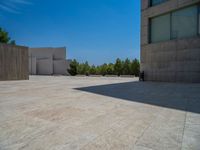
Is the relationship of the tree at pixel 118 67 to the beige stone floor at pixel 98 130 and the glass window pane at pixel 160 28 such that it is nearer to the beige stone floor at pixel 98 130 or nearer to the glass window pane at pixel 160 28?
the glass window pane at pixel 160 28

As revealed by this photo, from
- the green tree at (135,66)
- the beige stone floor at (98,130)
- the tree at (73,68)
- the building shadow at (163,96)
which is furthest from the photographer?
the tree at (73,68)

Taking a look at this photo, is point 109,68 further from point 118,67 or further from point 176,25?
point 176,25

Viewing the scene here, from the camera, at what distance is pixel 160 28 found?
1271 cm

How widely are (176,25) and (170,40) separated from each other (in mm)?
1090

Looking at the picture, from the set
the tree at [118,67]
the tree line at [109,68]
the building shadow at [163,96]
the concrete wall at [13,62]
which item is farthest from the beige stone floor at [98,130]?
the tree at [118,67]

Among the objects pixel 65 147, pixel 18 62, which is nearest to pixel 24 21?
pixel 18 62

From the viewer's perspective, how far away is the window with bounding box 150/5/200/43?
10.8 meters

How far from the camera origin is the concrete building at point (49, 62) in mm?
38250

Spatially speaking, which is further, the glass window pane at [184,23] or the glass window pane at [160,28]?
the glass window pane at [160,28]

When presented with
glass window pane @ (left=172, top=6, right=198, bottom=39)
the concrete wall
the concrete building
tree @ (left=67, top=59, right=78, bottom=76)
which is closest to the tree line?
tree @ (left=67, top=59, right=78, bottom=76)

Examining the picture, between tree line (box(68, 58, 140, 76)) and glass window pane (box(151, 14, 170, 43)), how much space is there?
45.4 ft

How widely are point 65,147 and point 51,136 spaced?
396mm

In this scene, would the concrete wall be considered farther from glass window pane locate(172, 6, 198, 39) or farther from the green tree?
the green tree

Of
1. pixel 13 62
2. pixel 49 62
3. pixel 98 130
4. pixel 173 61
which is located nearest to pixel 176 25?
pixel 173 61
